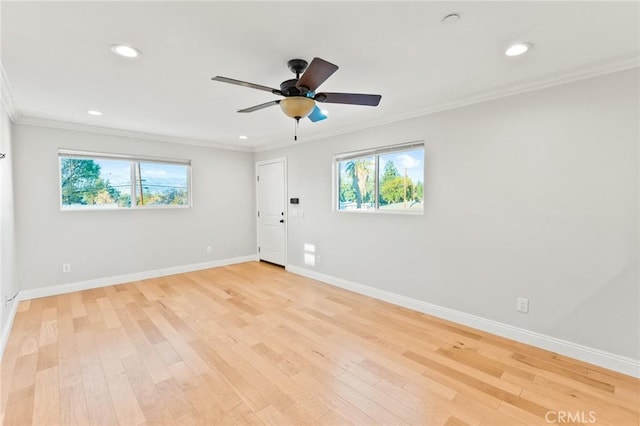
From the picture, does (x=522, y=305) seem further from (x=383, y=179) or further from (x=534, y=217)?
(x=383, y=179)

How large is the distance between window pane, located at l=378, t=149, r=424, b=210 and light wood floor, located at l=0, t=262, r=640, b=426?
4.38ft

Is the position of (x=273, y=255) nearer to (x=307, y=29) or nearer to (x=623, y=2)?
(x=307, y=29)

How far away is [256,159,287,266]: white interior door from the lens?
548 cm

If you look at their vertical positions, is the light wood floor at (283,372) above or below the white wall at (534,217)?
below

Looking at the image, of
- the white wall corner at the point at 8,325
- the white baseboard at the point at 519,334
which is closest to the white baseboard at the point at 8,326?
the white wall corner at the point at 8,325

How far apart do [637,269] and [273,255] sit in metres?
4.93

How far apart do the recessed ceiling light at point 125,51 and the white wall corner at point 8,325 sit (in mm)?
2686

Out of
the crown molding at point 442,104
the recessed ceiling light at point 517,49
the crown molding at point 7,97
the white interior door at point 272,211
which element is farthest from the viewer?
the white interior door at point 272,211

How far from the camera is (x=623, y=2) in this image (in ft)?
5.05

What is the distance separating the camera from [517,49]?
6.60 ft

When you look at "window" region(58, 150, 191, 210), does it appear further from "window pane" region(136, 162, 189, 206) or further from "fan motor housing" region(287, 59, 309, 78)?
"fan motor housing" region(287, 59, 309, 78)

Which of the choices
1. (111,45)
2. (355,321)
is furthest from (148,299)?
(111,45)

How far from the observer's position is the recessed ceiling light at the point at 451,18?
5.38 feet

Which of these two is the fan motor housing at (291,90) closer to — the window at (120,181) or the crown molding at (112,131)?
the crown molding at (112,131)
